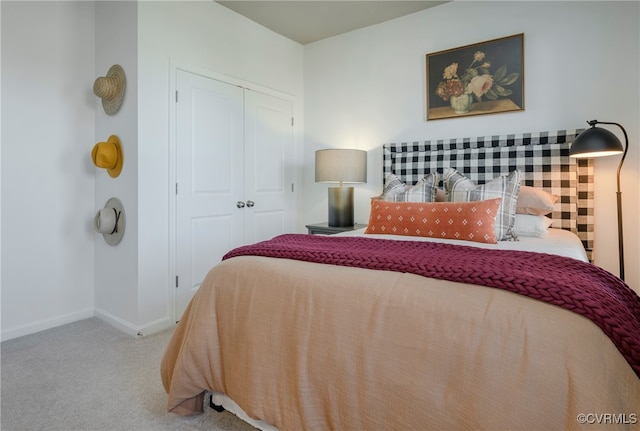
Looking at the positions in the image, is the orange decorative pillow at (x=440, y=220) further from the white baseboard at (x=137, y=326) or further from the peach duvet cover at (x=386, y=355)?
the white baseboard at (x=137, y=326)

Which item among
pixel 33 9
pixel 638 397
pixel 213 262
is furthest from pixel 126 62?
pixel 638 397

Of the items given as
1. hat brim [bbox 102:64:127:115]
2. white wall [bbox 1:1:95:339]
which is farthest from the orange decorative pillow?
white wall [bbox 1:1:95:339]

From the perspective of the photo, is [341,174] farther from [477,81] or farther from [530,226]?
[530,226]

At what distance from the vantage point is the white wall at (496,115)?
2.48m

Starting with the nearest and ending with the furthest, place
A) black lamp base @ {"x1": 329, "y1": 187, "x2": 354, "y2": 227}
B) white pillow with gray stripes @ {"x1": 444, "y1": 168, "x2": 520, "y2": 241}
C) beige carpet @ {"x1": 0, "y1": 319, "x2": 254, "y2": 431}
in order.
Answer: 1. beige carpet @ {"x1": 0, "y1": 319, "x2": 254, "y2": 431}
2. white pillow with gray stripes @ {"x1": 444, "y1": 168, "x2": 520, "y2": 241}
3. black lamp base @ {"x1": 329, "y1": 187, "x2": 354, "y2": 227}

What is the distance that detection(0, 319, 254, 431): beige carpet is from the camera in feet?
5.34

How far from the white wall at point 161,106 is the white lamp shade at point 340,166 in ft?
3.72

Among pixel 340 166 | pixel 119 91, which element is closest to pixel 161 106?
pixel 119 91

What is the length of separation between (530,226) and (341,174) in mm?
1548

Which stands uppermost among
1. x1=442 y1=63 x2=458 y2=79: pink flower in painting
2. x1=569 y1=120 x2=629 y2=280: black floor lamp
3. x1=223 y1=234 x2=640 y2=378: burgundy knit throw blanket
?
x1=442 y1=63 x2=458 y2=79: pink flower in painting

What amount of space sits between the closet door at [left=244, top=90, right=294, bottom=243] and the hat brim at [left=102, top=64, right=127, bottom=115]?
3.45 feet

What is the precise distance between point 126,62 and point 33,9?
79cm

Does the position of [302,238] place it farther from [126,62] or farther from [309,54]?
[309,54]

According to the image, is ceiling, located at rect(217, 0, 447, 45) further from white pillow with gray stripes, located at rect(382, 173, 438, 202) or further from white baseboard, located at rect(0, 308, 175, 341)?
white baseboard, located at rect(0, 308, 175, 341)
